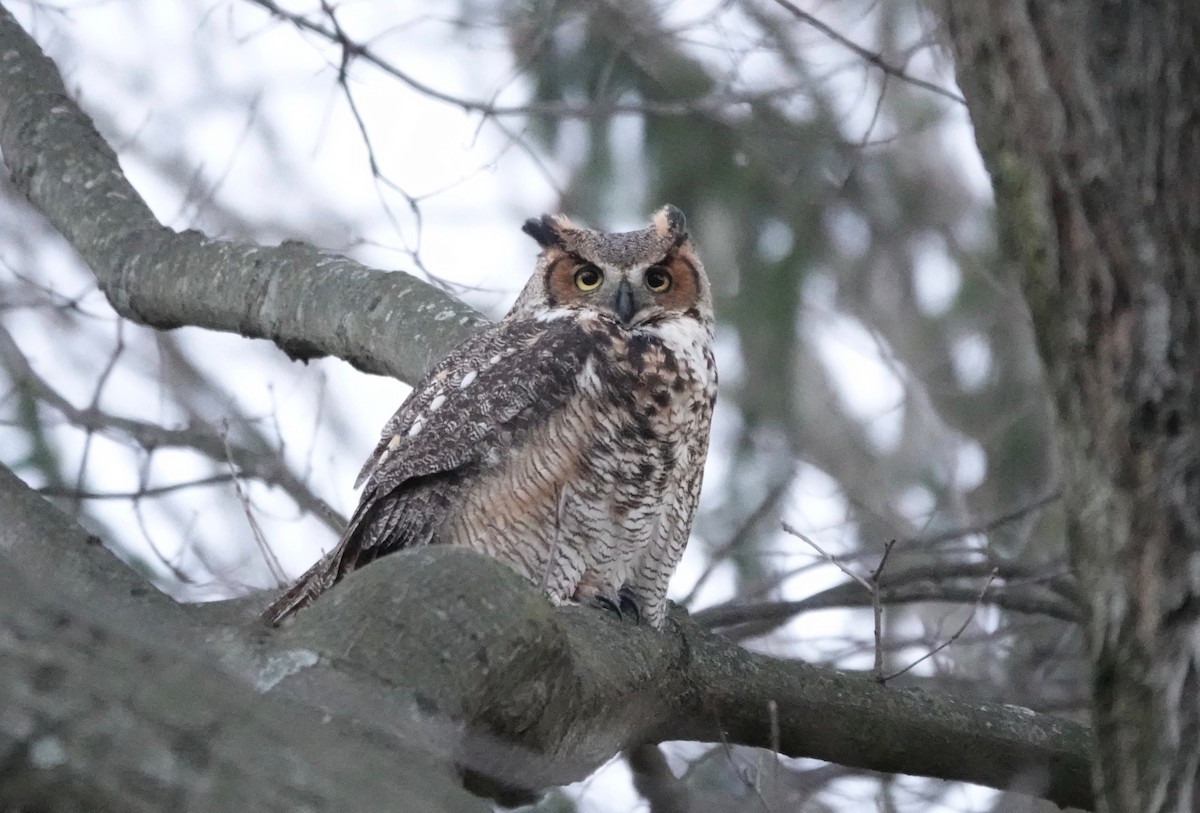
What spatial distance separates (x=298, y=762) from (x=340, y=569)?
1969 mm

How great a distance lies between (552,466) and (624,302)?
575mm

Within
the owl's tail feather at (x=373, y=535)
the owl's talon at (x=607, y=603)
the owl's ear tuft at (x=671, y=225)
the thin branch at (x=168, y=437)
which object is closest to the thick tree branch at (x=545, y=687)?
the owl's tail feather at (x=373, y=535)

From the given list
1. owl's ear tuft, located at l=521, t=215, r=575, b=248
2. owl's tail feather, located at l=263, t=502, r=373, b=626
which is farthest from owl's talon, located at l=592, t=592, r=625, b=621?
owl's ear tuft, located at l=521, t=215, r=575, b=248

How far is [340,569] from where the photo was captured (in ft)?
9.16

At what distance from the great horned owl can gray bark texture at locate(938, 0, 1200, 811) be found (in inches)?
59.3

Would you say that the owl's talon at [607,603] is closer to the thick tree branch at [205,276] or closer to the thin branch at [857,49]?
the thick tree branch at [205,276]

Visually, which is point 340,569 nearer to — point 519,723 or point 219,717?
point 519,723

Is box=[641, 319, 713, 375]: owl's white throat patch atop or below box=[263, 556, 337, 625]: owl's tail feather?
atop

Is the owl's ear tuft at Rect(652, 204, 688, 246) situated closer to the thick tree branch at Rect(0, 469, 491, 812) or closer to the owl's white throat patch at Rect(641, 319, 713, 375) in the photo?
the owl's white throat patch at Rect(641, 319, 713, 375)

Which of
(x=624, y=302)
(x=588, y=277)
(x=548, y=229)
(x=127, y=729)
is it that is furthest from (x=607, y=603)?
(x=127, y=729)

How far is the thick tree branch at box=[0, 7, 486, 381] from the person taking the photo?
3076mm

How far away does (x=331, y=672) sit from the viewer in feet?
4.90

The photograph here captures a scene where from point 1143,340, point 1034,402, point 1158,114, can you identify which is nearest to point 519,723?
point 1143,340

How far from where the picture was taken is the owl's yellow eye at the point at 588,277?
3338 mm
